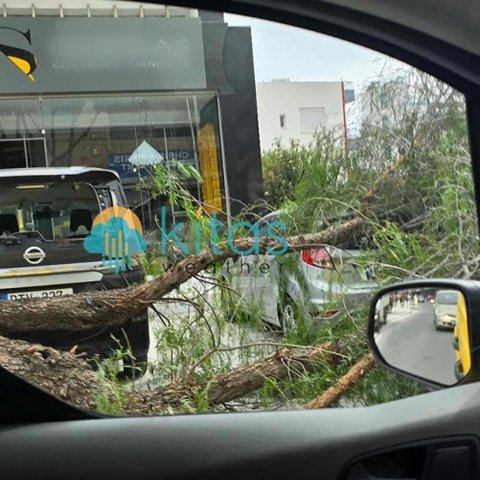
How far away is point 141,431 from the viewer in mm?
1716

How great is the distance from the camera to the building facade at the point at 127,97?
255 centimetres

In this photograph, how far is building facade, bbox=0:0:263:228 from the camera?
8.38ft

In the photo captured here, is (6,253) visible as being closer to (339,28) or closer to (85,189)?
(85,189)

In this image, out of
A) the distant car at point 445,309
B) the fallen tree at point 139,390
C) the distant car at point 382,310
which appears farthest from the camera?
the fallen tree at point 139,390

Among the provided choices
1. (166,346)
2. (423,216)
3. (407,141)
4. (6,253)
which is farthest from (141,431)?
(407,141)

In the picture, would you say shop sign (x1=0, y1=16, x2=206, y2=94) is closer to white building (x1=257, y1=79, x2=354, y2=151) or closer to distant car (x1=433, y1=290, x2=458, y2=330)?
white building (x1=257, y1=79, x2=354, y2=151)

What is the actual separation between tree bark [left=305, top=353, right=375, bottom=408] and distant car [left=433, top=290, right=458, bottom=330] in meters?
0.51

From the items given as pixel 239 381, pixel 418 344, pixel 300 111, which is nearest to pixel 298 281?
pixel 239 381

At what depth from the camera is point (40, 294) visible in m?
2.59

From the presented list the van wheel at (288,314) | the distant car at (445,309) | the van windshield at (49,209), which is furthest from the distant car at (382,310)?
the van windshield at (49,209)

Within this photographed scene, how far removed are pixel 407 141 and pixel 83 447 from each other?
1.74 metres

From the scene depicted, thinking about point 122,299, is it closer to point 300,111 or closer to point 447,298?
point 300,111
